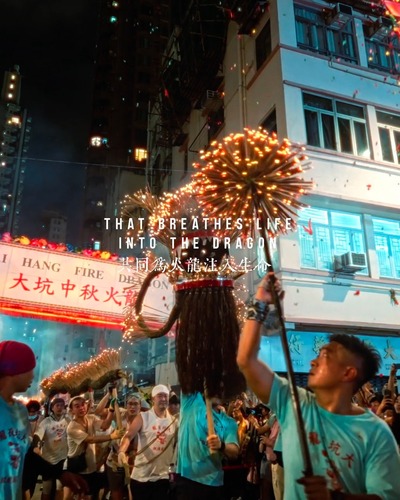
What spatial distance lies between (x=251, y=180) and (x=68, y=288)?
7721mm

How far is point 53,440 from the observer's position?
275 inches

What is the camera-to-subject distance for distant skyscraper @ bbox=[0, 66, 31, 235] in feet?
220

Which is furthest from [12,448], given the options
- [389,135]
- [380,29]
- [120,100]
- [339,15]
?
[120,100]

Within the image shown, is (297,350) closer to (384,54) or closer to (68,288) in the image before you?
(68,288)

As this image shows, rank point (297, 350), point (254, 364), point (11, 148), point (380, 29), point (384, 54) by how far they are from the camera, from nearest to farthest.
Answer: point (254, 364), point (297, 350), point (380, 29), point (384, 54), point (11, 148)

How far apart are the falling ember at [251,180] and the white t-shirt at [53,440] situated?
17.1 ft

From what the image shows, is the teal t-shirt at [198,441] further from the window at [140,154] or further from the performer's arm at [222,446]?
the window at [140,154]

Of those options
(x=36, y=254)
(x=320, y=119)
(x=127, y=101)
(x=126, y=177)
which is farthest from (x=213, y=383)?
(x=127, y=101)

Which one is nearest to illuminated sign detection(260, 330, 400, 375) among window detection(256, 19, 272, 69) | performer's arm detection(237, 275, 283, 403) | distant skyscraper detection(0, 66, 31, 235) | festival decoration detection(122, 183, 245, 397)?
festival decoration detection(122, 183, 245, 397)

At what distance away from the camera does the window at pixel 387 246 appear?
1249cm

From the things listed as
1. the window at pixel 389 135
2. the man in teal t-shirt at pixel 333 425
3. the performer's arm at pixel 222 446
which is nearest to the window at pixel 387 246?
the window at pixel 389 135

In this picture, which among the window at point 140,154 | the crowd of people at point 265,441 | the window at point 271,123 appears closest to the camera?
the crowd of people at point 265,441

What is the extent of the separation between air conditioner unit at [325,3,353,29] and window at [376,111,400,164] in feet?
10.3

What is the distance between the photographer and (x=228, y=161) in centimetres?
359
